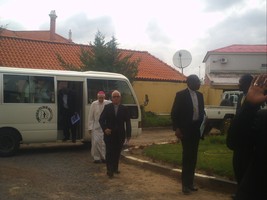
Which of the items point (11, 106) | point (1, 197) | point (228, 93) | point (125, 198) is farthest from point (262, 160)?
point (228, 93)

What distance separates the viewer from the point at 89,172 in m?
9.12

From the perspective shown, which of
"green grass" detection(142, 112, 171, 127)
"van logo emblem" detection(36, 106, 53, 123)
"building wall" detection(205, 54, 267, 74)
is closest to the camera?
"van logo emblem" detection(36, 106, 53, 123)

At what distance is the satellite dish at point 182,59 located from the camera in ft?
57.0

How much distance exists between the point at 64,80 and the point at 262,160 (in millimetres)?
9641

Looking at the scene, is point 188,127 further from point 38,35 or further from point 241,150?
point 38,35

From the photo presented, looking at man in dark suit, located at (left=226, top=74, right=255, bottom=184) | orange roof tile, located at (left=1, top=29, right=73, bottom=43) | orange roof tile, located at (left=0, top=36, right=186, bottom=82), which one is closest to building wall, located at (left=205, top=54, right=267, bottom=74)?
orange roof tile, located at (left=0, top=36, right=186, bottom=82)

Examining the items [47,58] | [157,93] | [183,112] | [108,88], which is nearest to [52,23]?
Answer: [47,58]

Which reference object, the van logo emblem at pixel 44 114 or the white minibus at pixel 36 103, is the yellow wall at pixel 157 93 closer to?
the white minibus at pixel 36 103

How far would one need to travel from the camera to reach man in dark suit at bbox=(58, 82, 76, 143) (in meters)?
11.9

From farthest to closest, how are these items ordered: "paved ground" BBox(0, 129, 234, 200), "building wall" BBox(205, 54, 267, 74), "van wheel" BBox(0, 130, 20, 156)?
"building wall" BBox(205, 54, 267, 74), "van wheel" BBox(0, 130, 20, 156), "paved ground" BBox(0, 129, 234, 200)

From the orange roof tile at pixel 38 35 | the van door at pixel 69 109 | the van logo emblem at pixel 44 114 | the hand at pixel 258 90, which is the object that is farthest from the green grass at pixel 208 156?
the orange roof tile at pixel 38 35

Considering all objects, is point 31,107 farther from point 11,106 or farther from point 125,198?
point 125,198

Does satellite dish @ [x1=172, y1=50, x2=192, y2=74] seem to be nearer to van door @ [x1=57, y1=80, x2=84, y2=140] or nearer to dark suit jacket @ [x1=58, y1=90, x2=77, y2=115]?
van door @ [x1=57, y1=80, x2=84, y2=140]

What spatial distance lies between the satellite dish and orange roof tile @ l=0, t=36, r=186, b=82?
169 inches
